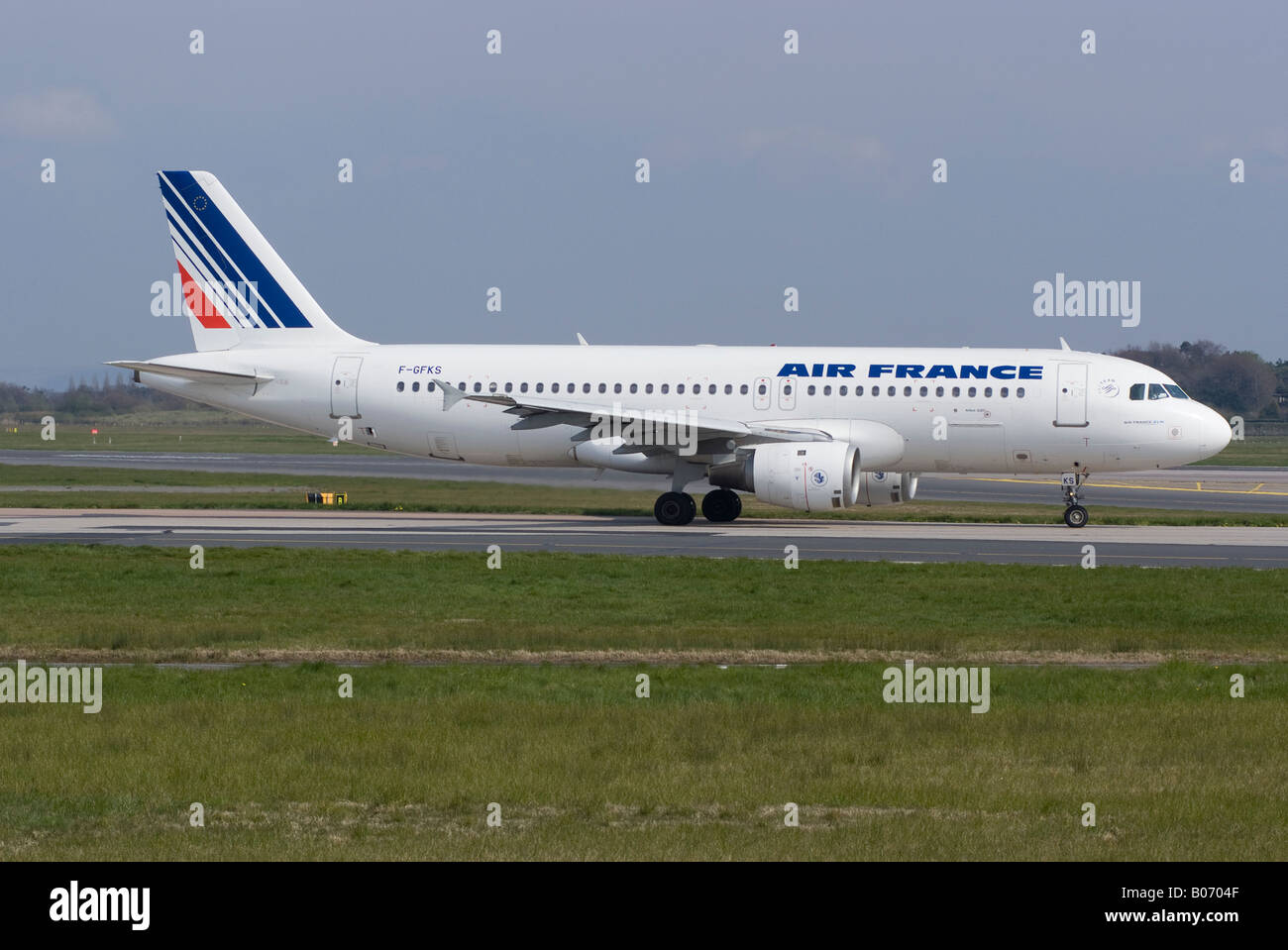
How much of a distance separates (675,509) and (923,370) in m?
7.04

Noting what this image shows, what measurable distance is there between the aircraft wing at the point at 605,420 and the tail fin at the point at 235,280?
19.2ft

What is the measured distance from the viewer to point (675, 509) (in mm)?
38031

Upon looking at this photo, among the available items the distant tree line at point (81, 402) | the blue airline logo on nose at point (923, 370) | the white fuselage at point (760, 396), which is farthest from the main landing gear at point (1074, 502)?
the distant tree line at point (81, 402)

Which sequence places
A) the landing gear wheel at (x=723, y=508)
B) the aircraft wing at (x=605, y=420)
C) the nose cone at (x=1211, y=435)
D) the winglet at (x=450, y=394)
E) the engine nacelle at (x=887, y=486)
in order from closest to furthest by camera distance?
the aircraft wing at (x=605, y=420)
the nose cone at (x=1211, y=435)
the winglet at (x=450, y=394)
the landing gear wheel at (x=723, y=508)
the engine nacelle at (x=887, y=486)

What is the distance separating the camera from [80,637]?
1941 cm

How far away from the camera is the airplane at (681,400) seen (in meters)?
37.5

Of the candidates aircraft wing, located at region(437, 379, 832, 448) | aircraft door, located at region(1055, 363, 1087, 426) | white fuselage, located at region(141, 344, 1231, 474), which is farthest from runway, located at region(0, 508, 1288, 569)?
aircraft door, located at region(1055, 363, 1087, 426)

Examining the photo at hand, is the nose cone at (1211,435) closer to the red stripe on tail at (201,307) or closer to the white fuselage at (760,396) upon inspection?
the white fuselage at (760,396)

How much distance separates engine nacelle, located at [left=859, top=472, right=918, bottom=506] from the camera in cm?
3950

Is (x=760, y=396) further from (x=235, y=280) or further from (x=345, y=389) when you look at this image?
(x=235, y=280)

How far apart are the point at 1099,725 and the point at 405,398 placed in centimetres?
2826

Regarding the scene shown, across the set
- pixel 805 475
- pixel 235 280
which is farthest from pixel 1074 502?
pixel 235 280
